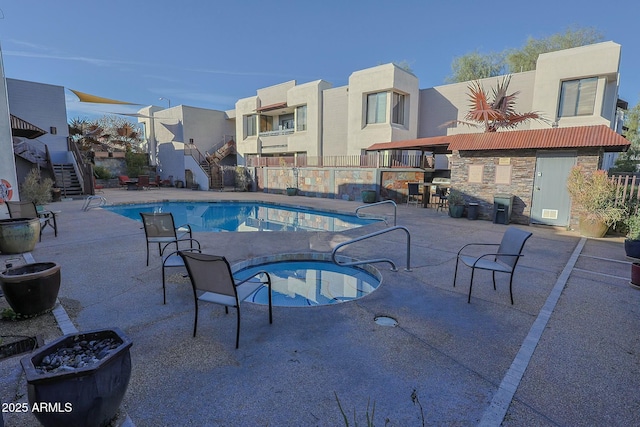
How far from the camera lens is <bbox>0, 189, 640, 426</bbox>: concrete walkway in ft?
7.50

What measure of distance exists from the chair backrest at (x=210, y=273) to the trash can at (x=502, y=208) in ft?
31.4

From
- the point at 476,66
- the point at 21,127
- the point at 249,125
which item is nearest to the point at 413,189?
the point at 21,127

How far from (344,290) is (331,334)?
7.36 ft

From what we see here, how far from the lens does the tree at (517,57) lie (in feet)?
75.1

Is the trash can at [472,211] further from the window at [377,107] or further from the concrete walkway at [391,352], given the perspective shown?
the window at [377,107]

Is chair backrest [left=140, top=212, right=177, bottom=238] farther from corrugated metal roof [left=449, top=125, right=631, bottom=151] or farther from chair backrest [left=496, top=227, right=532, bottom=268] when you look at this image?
corrugated metal roof [left=449, top=125, right=631, bottom=151]

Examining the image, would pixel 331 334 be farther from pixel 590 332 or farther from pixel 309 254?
pixel 309 254

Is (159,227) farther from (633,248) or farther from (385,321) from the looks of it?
(633,248)

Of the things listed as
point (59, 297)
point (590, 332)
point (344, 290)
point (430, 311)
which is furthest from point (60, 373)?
point (590, 332)

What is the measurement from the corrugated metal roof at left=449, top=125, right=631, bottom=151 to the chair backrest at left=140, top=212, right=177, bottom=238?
9274mm

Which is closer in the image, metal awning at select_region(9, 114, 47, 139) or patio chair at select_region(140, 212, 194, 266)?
patio chair at select_region(140, 212, 194, 266)

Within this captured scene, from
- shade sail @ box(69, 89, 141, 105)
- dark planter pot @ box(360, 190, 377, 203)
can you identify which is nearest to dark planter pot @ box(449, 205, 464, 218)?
dark planter pot @ box(360, 190, 377, 203)

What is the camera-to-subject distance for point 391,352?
3.02 metres

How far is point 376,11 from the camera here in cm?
1717
